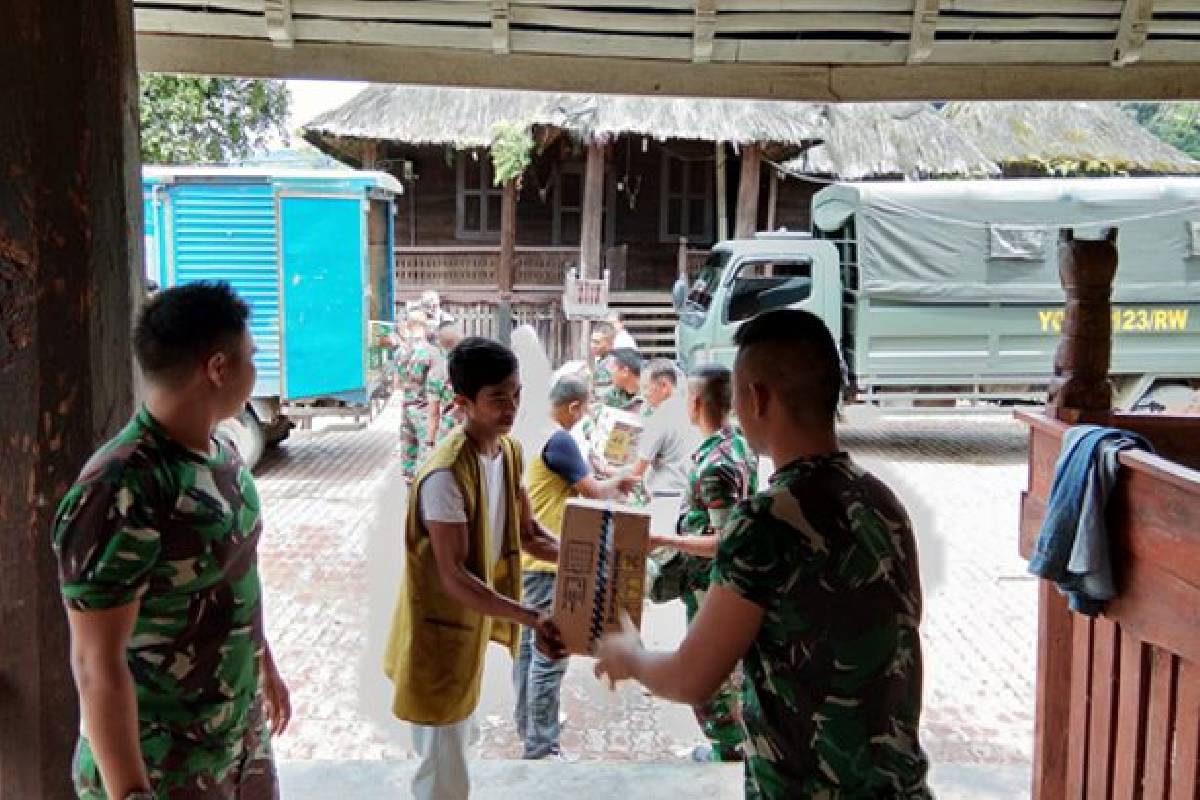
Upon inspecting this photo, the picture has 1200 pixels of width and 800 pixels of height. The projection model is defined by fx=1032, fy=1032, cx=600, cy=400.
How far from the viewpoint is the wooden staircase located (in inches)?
643

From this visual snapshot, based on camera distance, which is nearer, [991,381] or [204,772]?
[204,772]

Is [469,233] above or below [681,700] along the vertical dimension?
above

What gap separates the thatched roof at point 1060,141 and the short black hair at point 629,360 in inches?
529

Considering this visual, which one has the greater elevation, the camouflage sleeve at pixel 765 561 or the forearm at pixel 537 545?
the camouflage sleeve at pixel 765 561

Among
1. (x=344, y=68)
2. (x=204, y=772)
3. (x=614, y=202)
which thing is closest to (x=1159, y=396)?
(x=614, y=202)

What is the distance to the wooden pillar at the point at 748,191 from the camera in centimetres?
1591

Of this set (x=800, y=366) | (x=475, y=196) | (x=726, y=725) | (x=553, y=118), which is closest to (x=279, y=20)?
(x=800, y=366)

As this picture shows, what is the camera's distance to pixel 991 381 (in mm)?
12594

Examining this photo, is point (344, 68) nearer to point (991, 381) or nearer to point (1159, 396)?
point (991, 381)

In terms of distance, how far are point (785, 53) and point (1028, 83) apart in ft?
2.77

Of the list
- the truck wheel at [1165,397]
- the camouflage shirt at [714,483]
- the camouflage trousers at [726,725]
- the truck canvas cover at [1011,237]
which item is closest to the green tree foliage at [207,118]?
the truck canvas cover at [1011,237]

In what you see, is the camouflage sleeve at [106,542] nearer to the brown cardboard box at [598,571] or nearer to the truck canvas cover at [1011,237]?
the brown cardboard box at [598,571]

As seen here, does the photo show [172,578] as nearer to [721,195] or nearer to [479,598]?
[479,598]

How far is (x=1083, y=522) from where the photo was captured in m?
2.71
